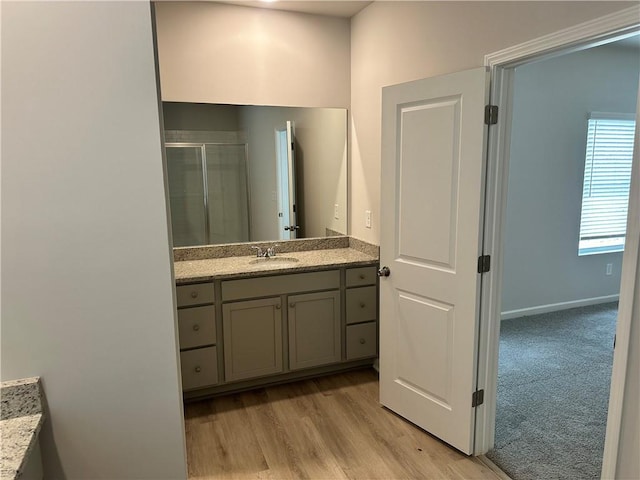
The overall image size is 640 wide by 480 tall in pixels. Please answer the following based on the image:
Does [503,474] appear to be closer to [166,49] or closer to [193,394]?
[193,394]

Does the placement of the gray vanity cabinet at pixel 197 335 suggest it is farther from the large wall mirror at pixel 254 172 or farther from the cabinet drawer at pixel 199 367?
the large wall mirror at pixel 254 172

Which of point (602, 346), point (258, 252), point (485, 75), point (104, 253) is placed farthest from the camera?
point (602, 346)

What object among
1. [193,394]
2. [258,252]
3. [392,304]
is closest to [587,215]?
[392,304]

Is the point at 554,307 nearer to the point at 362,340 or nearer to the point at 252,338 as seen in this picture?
the point at 362,340

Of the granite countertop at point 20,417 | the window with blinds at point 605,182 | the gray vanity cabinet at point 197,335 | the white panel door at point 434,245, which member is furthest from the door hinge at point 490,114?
the window with blinds at point 605,182

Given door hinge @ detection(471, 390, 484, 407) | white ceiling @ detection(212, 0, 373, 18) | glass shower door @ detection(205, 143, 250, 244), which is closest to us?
door hinge @ detection(471, 390, 484, 407)

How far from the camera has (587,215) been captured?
4598mm

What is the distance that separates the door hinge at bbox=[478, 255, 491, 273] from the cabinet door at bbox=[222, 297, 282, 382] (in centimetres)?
134

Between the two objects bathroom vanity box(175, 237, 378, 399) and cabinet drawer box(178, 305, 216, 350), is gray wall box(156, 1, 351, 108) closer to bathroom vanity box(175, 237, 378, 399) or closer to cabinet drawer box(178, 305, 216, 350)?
bathroom vanity box(175, 237, 378, 399)

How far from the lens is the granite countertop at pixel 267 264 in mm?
2766

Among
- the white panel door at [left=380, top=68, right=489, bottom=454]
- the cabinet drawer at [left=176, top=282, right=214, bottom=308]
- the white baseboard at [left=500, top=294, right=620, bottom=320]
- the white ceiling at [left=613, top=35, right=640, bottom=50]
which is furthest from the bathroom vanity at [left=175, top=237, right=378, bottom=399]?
the white ceiling at [left=613, top=35, right=640, bottom=50]

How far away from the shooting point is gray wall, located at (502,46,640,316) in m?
4.15

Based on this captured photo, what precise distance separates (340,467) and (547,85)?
12.5 ft

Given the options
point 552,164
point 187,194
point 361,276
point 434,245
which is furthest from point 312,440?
point 552,164
